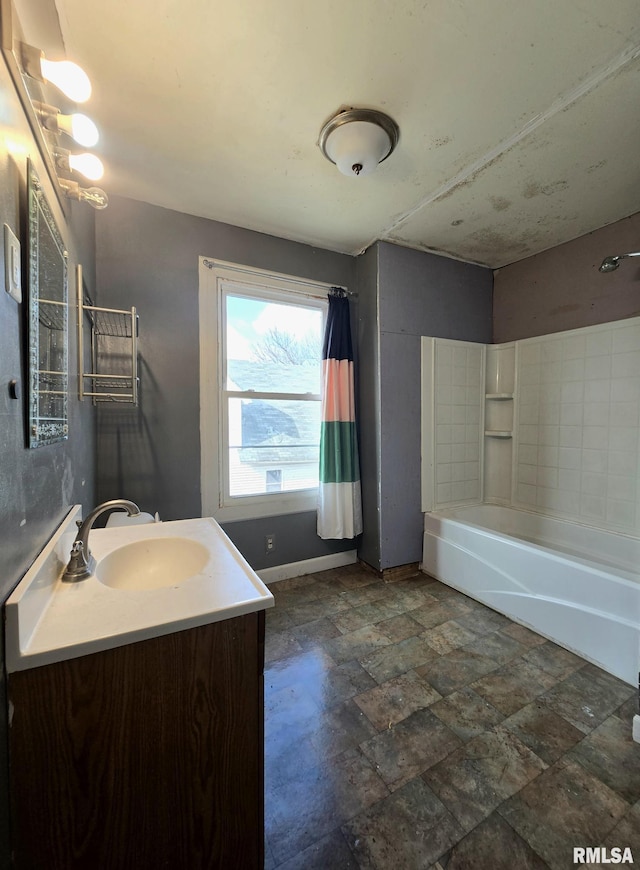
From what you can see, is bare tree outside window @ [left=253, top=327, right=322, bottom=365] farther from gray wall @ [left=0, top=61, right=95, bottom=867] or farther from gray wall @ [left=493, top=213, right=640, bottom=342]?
gray wall @ [left=493, top=213, right=640, bottom=342]

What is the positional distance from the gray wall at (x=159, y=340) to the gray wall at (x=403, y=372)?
995 millimetres

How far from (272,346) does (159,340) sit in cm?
76

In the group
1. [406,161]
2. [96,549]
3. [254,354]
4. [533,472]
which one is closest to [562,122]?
[406,161]

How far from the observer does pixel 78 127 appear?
3.03ft

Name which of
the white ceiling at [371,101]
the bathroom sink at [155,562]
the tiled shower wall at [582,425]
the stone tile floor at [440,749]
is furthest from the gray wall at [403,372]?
the bathroom sink at [155,562]

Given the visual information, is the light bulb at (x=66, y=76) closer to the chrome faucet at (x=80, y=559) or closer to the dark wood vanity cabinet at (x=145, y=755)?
the chrome faucet at (x=80, y=559)

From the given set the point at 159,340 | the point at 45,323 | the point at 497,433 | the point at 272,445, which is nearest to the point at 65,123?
the point at 45,323

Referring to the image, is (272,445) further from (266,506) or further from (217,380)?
(217,380)

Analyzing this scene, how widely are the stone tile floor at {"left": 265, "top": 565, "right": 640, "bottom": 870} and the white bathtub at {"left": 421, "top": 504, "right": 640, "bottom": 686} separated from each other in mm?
114

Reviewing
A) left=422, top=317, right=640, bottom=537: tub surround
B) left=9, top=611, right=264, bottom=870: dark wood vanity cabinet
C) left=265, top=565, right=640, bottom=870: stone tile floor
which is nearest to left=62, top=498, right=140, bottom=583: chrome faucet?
left=9, top=611, right=264, bottom=870: dark wood vanity cabinet

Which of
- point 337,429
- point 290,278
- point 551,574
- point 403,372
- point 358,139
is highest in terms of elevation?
point 358,139

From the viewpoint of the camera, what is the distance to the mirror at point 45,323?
763 millimetres

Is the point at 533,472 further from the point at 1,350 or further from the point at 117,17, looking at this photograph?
the point at 117,17

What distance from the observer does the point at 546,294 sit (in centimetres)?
263
